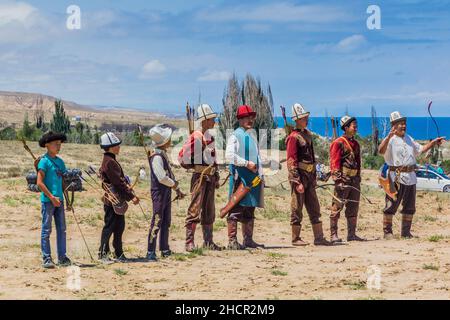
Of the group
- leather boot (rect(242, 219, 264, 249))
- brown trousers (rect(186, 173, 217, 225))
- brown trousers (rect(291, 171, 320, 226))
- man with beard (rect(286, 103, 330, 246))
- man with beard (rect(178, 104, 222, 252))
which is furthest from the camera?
brown trousers (rect(291, 171, 320, 226))

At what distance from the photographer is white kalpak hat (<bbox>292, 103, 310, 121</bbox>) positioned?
11.0 m

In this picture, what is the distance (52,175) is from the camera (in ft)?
29.6

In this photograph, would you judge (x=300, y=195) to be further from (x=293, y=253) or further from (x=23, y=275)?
(x=23, y=275)

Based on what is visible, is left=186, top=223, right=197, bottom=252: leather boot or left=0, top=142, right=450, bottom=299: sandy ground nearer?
left=0, top=142, right=450, bottom=299: sandy ground

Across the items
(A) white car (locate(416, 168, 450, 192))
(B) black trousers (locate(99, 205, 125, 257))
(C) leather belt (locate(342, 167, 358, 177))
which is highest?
(C) leather belt (locate(342, 167, 358, 177))

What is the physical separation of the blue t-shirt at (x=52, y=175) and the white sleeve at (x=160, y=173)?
3.93 feet

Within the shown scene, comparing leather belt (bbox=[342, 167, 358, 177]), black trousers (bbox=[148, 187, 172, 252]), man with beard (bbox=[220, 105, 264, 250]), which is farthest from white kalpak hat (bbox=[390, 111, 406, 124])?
black trousers (bbox=[148, 187, 172, 252])

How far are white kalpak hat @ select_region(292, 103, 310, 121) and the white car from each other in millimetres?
19942

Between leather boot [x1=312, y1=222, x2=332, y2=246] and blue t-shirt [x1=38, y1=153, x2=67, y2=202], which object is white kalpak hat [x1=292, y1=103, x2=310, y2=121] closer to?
leather boot [x1=312, y1=222, x2=332, y2=246]

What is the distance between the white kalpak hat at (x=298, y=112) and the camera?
11.0 meters

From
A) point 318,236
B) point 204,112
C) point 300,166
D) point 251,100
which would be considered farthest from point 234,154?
point 251,100

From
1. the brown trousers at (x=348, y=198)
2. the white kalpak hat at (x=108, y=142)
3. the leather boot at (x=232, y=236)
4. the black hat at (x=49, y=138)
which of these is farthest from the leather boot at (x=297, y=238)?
the black hat at (x=49, y=138)

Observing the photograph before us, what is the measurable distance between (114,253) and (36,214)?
5.71 meters

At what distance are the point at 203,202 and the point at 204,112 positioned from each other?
1.28m
